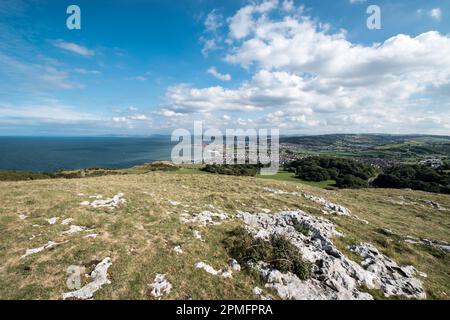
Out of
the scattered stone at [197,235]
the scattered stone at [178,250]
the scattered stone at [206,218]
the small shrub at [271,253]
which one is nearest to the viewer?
the small shrub at [271,253]

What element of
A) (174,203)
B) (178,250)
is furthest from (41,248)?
(174,203)

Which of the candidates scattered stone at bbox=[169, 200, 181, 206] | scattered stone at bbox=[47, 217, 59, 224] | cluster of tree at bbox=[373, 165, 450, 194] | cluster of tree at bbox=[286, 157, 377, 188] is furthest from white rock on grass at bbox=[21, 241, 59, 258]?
cluster of tree at bbox=[373, 165, 450, 194]

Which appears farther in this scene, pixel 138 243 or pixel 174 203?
pixel 174 203

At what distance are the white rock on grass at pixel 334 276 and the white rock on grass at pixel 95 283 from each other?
6.96m

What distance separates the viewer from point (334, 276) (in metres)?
9.86

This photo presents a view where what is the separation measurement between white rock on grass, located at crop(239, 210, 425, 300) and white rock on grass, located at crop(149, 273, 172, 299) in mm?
4263

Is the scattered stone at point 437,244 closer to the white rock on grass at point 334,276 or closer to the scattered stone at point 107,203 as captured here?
the white rock on grass at point 334,276

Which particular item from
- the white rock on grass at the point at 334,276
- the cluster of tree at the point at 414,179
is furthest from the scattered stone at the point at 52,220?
the cluster of tree at the point at 414,179

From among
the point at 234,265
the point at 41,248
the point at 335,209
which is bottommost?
the point at 335,209

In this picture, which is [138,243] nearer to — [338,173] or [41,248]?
[41,248]

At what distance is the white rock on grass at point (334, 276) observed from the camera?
29.5ft

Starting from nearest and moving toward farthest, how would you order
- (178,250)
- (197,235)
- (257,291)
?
(257,291)
(178,250)
(197,235)

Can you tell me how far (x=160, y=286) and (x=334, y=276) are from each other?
319 inches

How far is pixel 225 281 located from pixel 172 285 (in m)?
2.35
